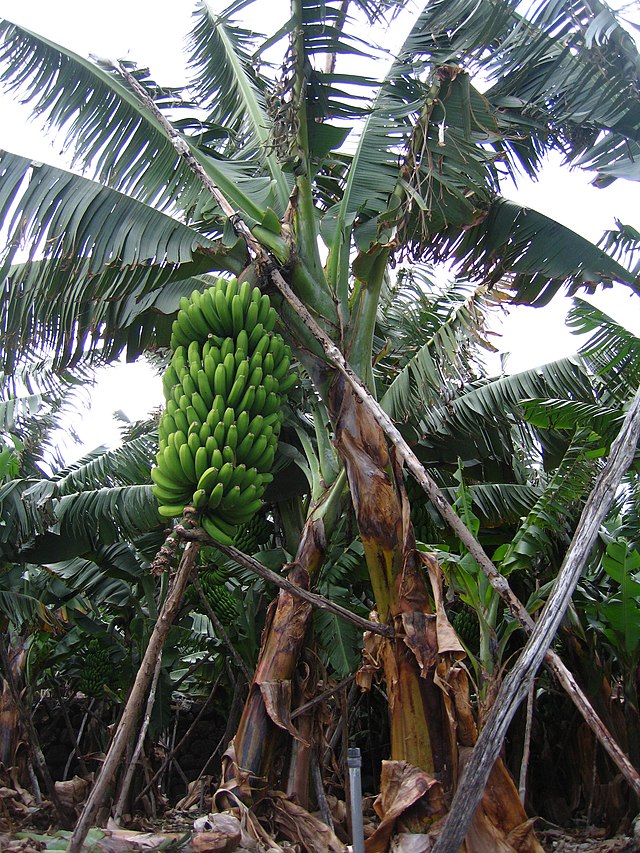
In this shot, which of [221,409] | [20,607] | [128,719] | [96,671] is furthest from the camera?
[96,671]

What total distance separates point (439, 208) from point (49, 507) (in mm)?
3024

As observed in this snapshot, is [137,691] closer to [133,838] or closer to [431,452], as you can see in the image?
[133,838]

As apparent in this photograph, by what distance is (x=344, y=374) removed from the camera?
7.97 feet

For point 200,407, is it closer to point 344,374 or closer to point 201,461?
point 201,461

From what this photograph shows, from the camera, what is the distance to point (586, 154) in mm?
2994

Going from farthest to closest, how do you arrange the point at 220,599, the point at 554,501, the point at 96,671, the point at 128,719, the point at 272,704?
the point at 96,671, the point at 220,599, the point at 554,501, the point at 272,704, the point at 128,719

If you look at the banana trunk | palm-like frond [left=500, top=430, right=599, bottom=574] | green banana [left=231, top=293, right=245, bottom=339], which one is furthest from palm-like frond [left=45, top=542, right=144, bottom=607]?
green banana [left=231, top=293, right=245, bottom=339]

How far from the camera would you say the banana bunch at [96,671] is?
544cm

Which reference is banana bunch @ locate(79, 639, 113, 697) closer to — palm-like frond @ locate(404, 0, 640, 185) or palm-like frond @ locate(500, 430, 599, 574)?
palm-like frond @ locate(500, 430, 599, 574)

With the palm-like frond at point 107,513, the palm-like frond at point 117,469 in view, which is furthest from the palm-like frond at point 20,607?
the palm-like frond at point 117,469

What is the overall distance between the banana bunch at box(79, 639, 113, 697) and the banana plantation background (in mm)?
867

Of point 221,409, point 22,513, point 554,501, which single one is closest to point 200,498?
point 221,409

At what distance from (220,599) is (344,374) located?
334 centimetres

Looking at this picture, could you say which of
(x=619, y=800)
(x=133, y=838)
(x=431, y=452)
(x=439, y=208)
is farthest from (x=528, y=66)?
(x=619, y=800)
